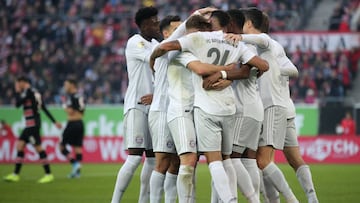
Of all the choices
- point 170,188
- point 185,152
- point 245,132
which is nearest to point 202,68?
point 185,152

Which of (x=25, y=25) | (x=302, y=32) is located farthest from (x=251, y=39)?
(x=25, y=25)

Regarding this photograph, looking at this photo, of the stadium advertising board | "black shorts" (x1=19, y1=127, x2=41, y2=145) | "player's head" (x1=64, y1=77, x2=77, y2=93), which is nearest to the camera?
"black shorts" (x1=19, y1=127, x2=41, y2=145)

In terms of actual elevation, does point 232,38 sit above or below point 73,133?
above

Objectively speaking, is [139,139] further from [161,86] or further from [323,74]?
[323,74]

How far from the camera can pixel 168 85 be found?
11.2 metres

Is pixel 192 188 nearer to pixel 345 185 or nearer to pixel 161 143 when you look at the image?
pixel 161 143

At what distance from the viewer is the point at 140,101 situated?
1216 cm

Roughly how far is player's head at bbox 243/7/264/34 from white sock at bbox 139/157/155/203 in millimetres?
2155

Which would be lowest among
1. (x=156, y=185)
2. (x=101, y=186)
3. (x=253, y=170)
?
(x=101, y=186)

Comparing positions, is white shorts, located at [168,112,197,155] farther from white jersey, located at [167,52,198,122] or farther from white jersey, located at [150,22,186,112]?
white jersey, located at [150,22,186,112]

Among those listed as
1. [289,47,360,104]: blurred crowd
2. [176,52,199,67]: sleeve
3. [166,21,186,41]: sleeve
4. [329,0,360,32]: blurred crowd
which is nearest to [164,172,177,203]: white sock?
[176,52,199,67]: sleeve

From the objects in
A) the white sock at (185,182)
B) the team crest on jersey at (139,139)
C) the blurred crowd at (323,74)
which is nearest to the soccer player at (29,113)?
the team crest on jersey at (139,139)

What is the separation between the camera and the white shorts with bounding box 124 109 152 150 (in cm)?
1213

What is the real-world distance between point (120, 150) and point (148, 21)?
58.6ft
